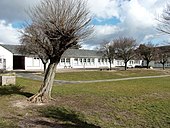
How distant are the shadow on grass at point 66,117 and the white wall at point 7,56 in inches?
1644

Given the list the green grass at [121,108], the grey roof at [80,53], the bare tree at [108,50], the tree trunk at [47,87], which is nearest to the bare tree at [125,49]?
the bare tree at [108,50]

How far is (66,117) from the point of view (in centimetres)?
1227

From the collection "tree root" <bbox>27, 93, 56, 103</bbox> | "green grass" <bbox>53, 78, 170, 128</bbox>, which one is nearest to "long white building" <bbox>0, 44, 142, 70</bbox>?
"green grass" <bbox>53, 78, 170, 128</bbox>

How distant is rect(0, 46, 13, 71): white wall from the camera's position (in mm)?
53213

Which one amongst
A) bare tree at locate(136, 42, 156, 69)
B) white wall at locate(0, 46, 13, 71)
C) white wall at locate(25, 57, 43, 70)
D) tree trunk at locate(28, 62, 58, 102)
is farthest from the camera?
bare tree at locate(136, 42, 156, 69)

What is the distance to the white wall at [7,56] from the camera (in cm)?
5321

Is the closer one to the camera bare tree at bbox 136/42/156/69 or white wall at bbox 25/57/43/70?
white wall at bbox 25/57/43/70

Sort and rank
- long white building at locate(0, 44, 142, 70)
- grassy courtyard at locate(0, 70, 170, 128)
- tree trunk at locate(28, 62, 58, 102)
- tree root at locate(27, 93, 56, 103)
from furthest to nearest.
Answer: long white building at locate(0, 44, 142, 70)
tree trunk at locate(28, 62, 58, 102)
tree root at locate(27, 93, 56, 103)
grassy courtyard at locate(0, 70, 170, 128)

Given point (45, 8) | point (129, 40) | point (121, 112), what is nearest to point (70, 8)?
point (45, 8)

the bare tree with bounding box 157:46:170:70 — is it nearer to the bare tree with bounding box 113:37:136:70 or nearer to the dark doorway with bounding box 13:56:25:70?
the bare tree with bounding box 113:37:136:70

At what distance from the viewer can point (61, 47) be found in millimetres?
15070

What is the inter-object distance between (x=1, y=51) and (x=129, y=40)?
2568 centimetres

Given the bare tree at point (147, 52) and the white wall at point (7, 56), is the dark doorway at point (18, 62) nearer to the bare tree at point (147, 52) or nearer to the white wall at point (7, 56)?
the white wall at point (7, 56)

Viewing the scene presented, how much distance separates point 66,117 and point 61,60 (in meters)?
52.1
